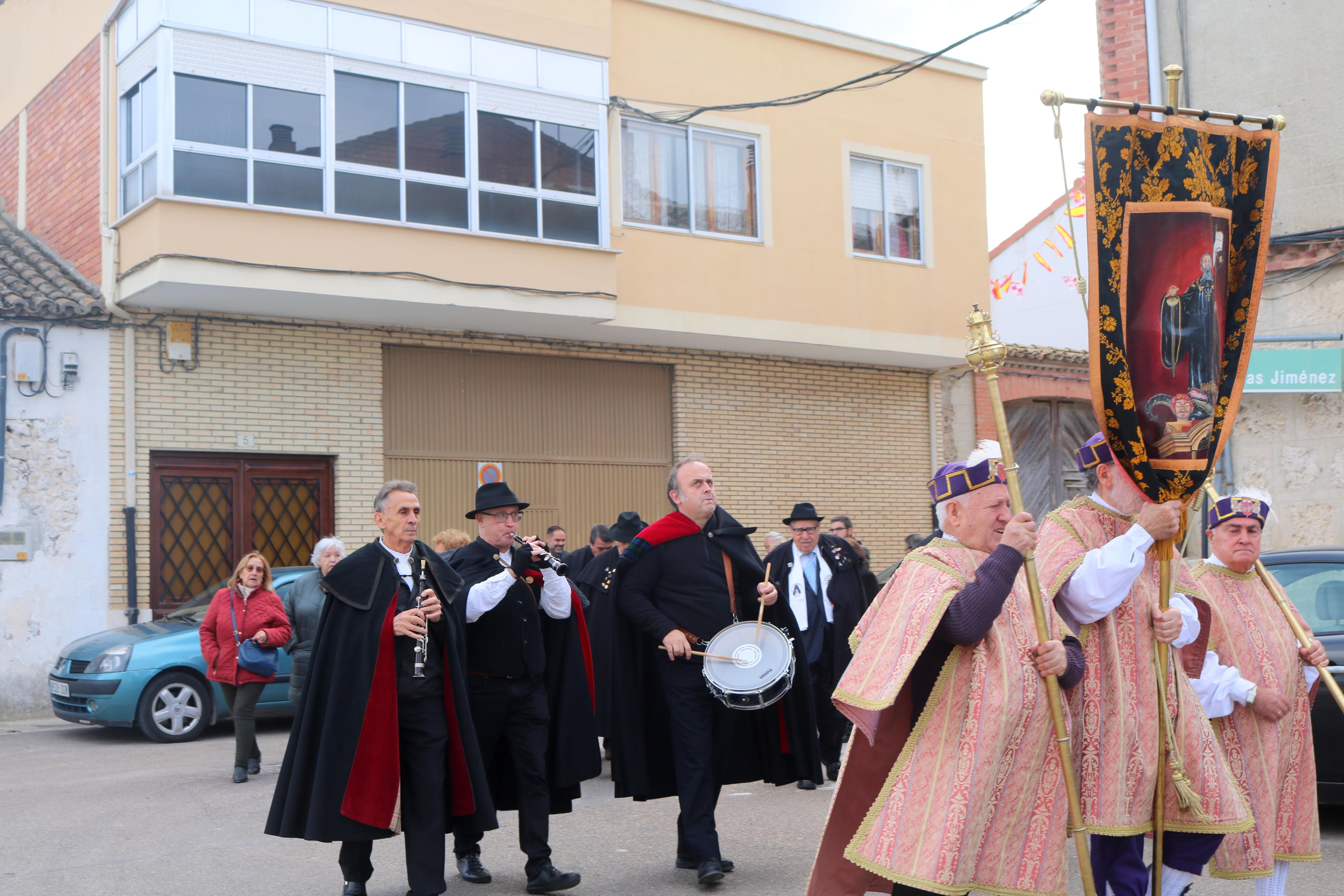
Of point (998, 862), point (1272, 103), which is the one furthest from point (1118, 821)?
point (1272, 103)

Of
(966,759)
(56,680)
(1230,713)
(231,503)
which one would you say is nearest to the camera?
(966,759)

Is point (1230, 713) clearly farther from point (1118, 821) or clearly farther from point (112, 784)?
point (112, 784)

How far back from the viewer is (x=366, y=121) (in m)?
15.4

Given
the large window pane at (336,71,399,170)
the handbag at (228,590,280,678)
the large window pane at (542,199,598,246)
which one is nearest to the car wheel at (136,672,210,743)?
the handbag at (228,590,280,678)

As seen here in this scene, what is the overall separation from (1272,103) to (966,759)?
12.3 meters

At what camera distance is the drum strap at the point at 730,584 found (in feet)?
23.0

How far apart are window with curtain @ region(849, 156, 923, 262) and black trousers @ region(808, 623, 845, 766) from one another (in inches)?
411

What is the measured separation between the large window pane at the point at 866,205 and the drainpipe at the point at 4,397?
36.5ft

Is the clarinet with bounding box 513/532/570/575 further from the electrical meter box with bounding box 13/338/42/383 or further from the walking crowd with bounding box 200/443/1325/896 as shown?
the electrical meter box with bounding box 13/338/42/383

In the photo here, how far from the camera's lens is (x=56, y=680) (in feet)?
42.2

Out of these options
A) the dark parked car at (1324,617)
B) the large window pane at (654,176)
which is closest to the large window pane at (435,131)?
the large window pane at (654,176)

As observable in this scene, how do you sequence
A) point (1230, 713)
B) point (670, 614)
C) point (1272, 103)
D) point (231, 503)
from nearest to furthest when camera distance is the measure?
point (1230, 713) → point (670, 614) → point (1272, 103) → point (231, 503)

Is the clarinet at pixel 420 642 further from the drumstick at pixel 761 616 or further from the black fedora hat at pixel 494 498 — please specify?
the drumstick at pixel 761 616

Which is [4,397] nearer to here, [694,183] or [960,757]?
[694,183]
